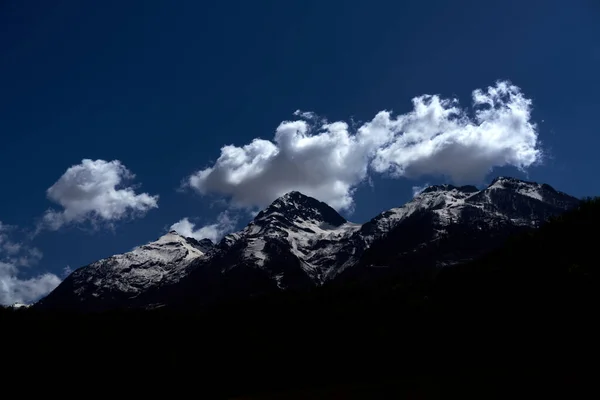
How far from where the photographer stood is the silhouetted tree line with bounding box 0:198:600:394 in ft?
208

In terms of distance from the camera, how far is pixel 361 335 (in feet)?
276

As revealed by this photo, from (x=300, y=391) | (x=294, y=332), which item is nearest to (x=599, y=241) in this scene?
(x=294, y=332)

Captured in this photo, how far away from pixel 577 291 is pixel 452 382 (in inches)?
2128

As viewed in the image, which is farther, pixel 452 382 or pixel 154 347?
pixel 154 347

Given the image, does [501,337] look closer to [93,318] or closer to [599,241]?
[599,241]

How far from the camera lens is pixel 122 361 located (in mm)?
85500

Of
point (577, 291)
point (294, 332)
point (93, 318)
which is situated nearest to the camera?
point (577, 291)

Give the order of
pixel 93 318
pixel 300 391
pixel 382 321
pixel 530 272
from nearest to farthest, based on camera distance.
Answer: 1. pixel 300 391
2. pixel 530 272
3. pixel 382 321
4. pixel 93 318

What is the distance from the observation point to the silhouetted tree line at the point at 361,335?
63438 millimetres

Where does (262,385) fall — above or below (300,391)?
below

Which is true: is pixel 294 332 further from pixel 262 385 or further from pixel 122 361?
pixel 122 361

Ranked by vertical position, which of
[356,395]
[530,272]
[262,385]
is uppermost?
[530,272]

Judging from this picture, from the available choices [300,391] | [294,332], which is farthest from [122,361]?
[300,391]

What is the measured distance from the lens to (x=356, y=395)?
16250 millimetres
